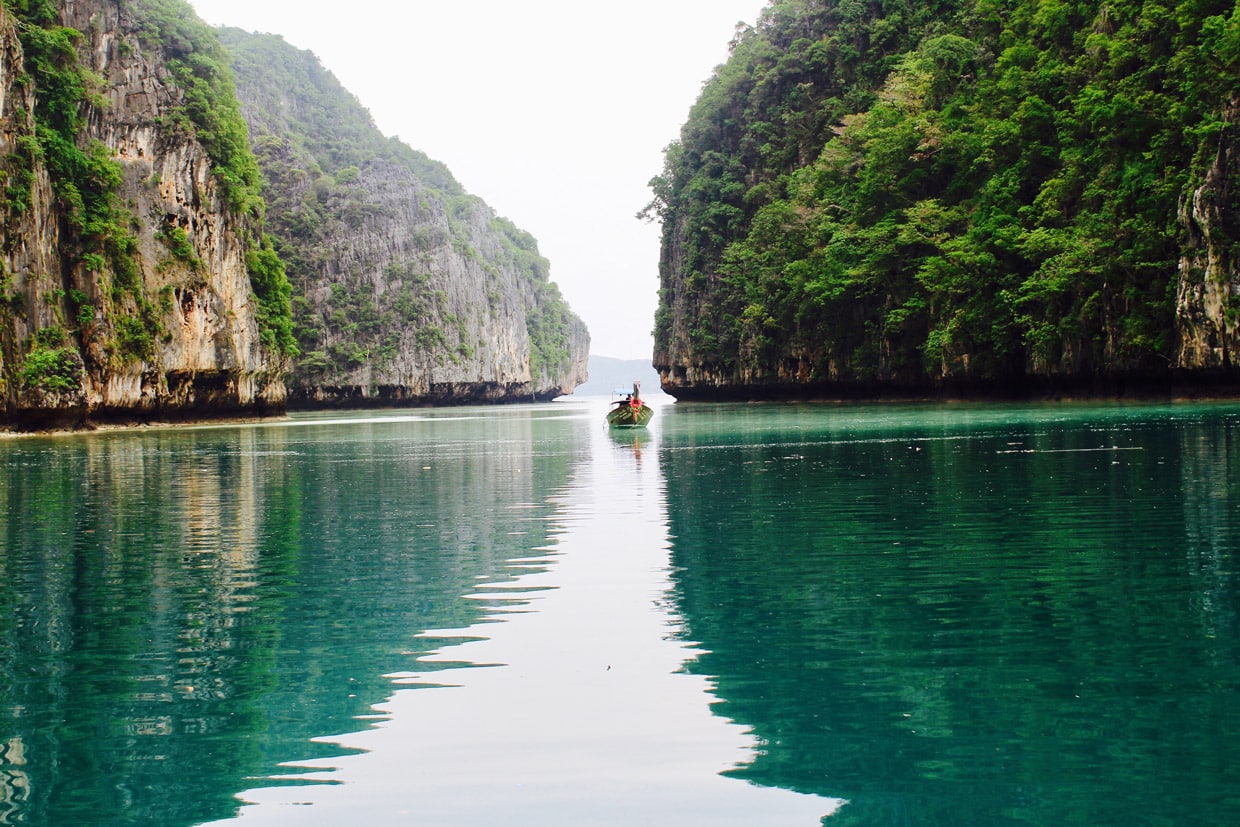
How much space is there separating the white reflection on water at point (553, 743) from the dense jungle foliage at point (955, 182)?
3151cm

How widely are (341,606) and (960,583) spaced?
413 centimetres

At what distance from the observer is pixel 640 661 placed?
587 centimetres

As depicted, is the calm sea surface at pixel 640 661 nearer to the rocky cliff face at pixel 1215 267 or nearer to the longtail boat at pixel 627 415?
the rocky cliff face at pixel 1215 267

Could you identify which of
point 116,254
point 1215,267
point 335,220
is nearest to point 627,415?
point 1215,267

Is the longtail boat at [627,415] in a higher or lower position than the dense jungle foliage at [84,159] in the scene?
lower

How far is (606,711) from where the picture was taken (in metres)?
5.01

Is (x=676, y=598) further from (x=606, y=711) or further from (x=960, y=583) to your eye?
(x=606, y=711)

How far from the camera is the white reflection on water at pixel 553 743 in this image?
3926 millimetres

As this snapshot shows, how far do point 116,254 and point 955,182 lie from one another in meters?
35.2

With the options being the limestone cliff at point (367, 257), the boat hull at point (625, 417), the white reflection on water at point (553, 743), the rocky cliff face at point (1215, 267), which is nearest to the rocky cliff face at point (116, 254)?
the boat hull at point (625, 417)

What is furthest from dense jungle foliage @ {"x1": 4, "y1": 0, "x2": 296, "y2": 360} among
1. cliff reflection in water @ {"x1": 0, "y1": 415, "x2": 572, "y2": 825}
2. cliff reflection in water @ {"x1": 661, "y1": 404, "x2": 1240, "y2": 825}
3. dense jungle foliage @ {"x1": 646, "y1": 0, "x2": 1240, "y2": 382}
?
cliff reflection in water @ {"x1": 661, "y1": 404, "x2": 1240, "y2": 825}

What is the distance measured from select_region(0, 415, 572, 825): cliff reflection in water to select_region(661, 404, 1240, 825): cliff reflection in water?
1.90 metres

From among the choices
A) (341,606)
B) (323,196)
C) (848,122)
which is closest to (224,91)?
(848,122)

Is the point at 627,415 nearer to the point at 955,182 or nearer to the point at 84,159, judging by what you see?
the point at 955,182
